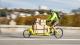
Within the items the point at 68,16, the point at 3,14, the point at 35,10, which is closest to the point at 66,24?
the point at 68,16

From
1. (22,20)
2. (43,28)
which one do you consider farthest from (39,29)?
(22,20)

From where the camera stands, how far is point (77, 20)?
23.3 meters

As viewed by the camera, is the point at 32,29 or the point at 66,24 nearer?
the point at 32,29

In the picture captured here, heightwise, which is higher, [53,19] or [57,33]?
[53,19]

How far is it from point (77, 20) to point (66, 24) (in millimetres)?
833

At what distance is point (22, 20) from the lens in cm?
2306

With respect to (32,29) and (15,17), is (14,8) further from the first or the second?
(32,29)

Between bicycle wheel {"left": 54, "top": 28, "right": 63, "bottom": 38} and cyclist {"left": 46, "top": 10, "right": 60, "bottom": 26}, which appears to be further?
bicycle wheel {"left": 54, "top": 28, "right": 63, "bottom": 38}

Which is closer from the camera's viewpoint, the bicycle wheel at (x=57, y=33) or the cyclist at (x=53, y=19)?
the cyclist at (x=53, y=19)

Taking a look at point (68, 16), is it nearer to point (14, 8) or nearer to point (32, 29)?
point (14, 8)

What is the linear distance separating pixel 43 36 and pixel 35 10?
650cm

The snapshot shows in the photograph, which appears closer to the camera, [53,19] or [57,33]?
[53,19]

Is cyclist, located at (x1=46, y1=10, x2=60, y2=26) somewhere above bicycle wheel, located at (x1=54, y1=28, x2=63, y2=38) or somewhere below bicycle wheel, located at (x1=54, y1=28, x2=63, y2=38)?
above

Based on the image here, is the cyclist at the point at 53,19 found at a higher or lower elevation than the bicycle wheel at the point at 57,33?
higher
